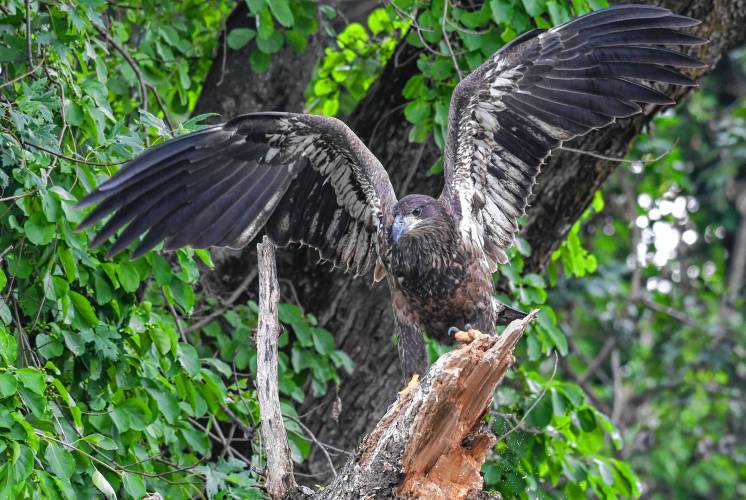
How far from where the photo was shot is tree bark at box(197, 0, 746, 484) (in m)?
5.79

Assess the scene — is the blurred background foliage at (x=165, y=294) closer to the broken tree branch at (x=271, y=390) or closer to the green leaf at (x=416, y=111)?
the green leaf at (x=416, y=111)

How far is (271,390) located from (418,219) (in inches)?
42.7

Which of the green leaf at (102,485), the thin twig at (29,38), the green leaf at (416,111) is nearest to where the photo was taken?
the green leaf at (102,485)

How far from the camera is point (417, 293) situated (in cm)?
481

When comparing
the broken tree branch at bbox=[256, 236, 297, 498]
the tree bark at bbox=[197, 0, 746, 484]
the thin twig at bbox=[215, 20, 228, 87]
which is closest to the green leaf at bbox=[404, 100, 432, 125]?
the tree bark at bbox=[197, 0, 746, 484]

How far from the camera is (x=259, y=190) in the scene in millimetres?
5000

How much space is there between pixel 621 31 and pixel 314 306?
223 cm

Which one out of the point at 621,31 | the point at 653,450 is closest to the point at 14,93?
the point at 621,31

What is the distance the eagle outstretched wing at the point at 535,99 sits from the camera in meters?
4.91

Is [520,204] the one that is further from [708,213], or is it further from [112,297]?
[708,213]

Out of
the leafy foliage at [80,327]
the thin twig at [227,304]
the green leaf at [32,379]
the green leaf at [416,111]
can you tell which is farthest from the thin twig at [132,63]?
the green leaf at [32,379]

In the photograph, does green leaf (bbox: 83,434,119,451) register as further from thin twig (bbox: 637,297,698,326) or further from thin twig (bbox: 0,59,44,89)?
thin twig (bbox: 637,297,698,326)

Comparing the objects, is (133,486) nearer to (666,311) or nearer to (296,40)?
(296,40)

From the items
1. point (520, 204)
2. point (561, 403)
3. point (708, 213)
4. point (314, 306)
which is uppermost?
point (520, 204)
